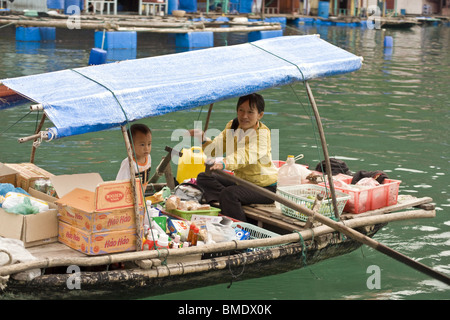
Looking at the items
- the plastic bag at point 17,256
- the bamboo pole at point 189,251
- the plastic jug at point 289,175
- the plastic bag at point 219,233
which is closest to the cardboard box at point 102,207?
the bamboo pole at point 189,251

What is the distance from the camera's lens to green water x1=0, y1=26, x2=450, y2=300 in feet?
18.9

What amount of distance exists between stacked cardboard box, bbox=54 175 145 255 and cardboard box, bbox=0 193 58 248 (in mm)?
127

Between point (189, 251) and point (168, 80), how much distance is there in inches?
47.9

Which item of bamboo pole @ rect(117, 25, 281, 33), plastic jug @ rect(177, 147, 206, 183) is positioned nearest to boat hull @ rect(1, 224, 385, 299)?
plastic jug @ rect(177, 147, 206, 183)

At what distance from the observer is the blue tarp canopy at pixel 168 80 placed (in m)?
4.27

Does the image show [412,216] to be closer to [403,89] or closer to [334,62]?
[334,62]


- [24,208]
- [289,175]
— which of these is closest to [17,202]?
[24,208]

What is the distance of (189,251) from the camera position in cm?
464

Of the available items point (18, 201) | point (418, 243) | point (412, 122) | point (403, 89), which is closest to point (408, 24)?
point (403, 89)

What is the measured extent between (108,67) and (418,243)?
144 inches

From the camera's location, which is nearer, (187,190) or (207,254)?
(207,254)

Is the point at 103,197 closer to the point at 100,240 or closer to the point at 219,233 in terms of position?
the point at 100,240
